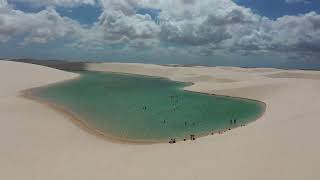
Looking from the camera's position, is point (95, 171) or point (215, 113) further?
point (215, 113)

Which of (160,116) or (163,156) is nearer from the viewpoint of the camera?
(163,156)

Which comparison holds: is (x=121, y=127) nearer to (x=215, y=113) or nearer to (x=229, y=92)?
(x=215, y=113)

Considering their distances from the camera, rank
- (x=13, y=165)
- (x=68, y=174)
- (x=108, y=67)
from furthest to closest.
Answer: (x=108, y=67) < (x=13, y=165) < (x=68, y=174)

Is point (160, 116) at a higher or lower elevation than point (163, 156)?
lower

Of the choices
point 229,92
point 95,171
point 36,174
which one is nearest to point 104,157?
point 95,171

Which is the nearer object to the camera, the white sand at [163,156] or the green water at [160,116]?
the white sand at [163,156]

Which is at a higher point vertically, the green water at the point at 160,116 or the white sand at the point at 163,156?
the white sand at the point at 163,156

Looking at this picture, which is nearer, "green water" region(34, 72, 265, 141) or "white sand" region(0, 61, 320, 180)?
"white sand" region(0, 61, 320, 180)

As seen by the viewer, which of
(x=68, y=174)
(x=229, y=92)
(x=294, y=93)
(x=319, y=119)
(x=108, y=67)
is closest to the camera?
(x=68, y=174)

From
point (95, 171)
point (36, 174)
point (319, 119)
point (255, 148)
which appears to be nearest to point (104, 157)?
point (95, 171)

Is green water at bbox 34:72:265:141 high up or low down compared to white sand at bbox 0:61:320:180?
down
